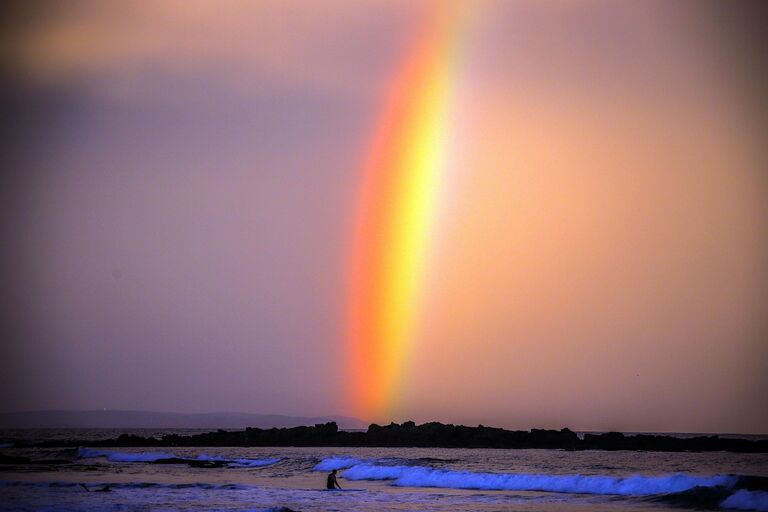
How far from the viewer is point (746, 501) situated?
2672 cm

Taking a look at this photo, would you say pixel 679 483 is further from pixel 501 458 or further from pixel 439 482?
pixel 501 458

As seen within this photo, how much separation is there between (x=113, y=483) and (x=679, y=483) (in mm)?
19922

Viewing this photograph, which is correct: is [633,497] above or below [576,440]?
below

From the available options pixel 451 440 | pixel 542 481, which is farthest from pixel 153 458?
pixel 542 481

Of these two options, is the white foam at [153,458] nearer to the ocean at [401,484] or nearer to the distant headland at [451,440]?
the ocean at [401,484]

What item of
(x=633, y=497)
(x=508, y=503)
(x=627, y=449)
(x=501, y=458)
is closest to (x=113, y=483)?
(x=508, y=503)

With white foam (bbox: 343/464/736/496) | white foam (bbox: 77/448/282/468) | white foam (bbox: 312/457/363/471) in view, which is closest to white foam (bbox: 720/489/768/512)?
white foam (bbox: 343/464/736/496)

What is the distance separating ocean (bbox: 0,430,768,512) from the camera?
2684cm

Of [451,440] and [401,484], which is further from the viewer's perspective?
[451,440]

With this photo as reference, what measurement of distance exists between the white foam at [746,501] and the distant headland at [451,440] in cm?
3095

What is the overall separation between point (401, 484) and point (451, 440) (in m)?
30.8

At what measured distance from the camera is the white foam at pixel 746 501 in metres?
26.5

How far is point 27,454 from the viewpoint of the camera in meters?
55.6

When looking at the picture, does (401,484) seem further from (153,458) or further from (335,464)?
(153,458)
